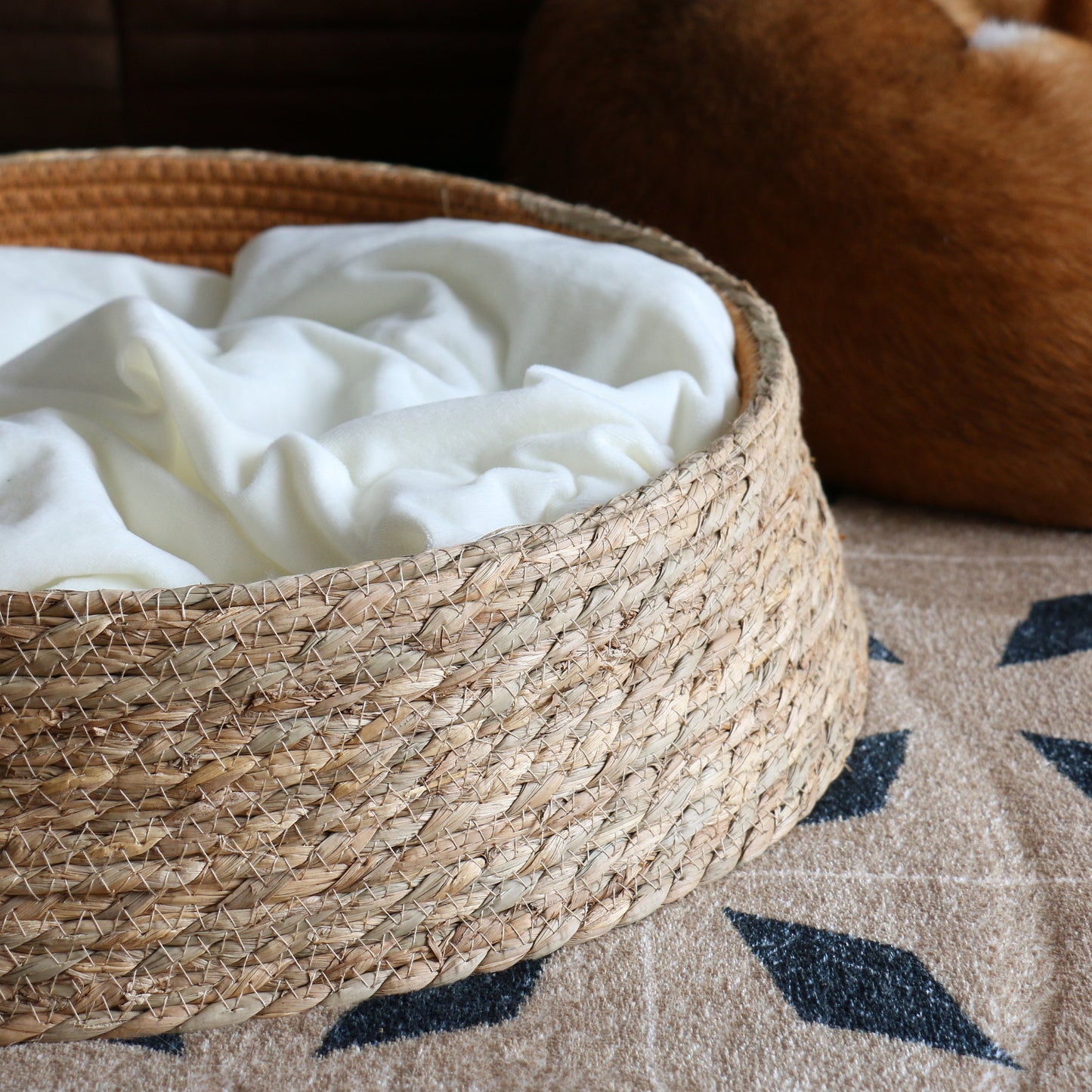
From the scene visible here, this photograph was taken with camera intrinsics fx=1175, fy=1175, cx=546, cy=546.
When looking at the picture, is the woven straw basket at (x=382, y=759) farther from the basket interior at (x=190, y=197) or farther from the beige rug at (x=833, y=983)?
the basket interior at (x=190, y=197)

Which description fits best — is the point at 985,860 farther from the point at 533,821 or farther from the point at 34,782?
the point at 34,782

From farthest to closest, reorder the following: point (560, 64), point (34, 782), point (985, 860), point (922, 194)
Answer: point (560, 64) < point (922, 194) < point (985, 860) < point (34, 782)

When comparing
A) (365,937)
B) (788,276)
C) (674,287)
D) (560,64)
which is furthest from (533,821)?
(560,64)

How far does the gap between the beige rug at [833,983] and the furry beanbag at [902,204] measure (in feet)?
0.92

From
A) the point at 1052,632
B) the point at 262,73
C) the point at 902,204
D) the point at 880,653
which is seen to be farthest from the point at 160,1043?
the point at 262,73

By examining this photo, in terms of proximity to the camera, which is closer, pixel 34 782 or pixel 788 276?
pixel 34 782

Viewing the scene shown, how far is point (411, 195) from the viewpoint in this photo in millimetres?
1028

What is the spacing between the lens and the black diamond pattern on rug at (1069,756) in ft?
2.43

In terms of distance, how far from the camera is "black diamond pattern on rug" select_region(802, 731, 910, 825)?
2.36 feet

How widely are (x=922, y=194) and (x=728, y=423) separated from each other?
0.34 metres

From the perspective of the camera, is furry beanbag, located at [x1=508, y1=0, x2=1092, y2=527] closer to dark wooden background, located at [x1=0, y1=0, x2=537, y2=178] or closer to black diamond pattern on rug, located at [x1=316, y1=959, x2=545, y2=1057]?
dark wooden background, located at [x1=0, y1=0, x2=537, y2=178]

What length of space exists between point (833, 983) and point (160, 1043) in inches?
13.3

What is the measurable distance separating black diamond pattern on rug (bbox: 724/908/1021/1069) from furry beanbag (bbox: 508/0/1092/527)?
51 cm

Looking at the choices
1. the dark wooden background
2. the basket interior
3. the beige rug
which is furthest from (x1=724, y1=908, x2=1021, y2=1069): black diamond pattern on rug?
the dark wooden background
